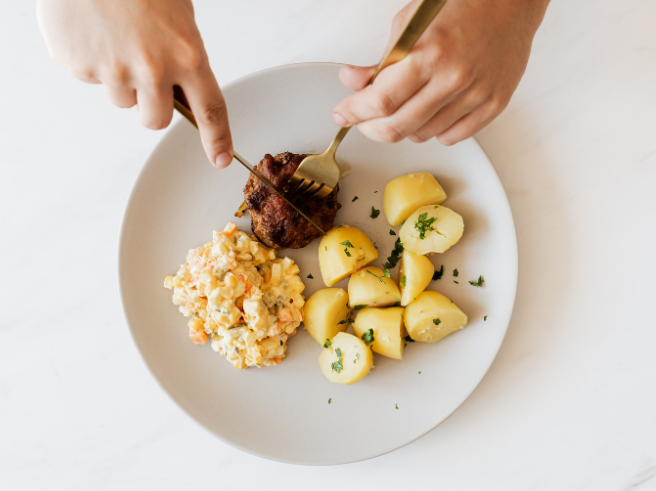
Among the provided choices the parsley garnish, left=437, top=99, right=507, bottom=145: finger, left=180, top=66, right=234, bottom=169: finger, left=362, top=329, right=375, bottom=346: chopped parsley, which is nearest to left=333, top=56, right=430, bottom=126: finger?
left=437, top=99, right=507, bottom=145: finger

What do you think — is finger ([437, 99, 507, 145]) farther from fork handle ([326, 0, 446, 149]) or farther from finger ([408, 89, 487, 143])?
fork handle ([326, 0, 446, 149])

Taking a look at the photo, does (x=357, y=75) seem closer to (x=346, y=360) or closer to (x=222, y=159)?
(x=222, y=159)

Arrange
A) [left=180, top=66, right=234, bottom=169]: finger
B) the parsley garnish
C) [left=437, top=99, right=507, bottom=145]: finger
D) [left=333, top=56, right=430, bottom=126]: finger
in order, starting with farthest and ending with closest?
the parsley garnish < [left=437, top=99, right=507, bottom=145]: finger < [left=333, top=56, right=430, bottom=126]: finger < [left=180, top=66, right=234, bottom=169]: finger

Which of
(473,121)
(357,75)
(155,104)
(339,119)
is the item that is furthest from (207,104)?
(473,121)

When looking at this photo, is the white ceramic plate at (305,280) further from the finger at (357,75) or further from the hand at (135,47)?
the hand at (135,47)

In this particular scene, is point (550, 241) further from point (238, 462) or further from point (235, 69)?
point (238, 462)

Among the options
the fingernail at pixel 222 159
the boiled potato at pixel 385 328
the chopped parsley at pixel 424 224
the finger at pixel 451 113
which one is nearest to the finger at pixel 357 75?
the finger at pixel 451 113

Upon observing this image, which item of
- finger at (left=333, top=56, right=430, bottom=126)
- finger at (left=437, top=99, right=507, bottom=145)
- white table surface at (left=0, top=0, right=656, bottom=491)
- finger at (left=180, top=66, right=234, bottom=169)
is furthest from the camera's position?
white table surface at (left=0, top=0, right=656, bottom=491)
